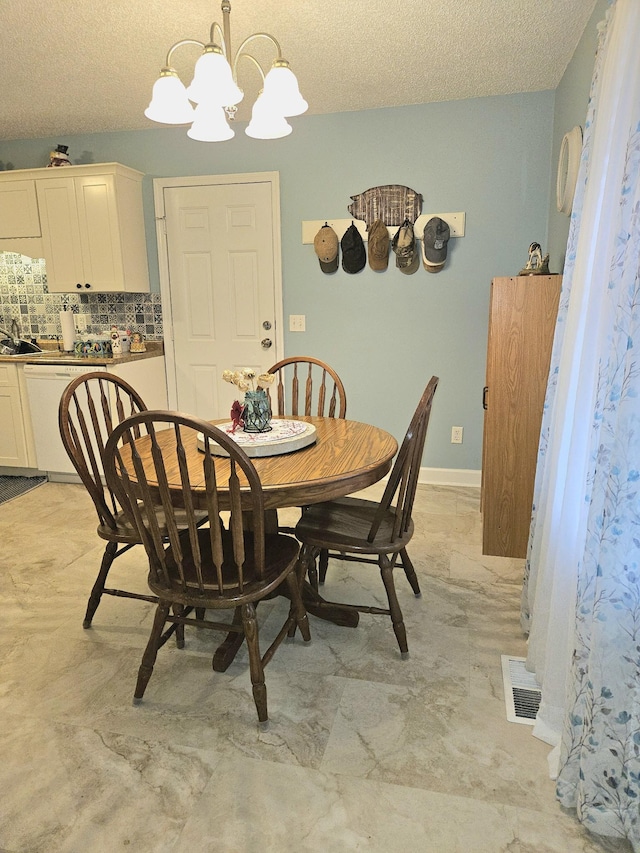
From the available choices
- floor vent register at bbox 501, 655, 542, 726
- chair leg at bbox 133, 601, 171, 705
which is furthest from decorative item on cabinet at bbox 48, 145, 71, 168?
floor vent register at bbox 501, 655, 542, 726

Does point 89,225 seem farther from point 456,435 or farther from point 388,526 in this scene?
point 388,526

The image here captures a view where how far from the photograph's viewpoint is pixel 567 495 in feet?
5.26

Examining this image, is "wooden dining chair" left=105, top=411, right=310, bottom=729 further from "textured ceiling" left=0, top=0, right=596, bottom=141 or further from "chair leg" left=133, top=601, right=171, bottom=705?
"textured ceiling" left=0, top=0, right=596, bottom=141

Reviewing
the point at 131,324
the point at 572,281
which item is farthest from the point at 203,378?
the point at 572,281

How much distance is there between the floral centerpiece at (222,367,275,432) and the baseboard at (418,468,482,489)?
2.04 metres

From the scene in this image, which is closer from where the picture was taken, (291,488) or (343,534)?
(291,488)

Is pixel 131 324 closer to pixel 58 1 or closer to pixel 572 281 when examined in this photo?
pixel 58 1

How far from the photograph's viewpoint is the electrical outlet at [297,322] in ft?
12.7

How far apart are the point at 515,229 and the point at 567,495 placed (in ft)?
7.83

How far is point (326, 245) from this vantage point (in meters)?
3.64

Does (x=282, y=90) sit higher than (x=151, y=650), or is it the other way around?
(x=282, y=90)

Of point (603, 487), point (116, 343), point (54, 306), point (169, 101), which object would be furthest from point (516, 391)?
point (54, 306)

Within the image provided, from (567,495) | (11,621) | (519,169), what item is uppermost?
(519,169)

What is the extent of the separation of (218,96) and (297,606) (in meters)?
1.67
